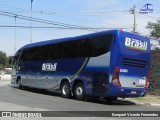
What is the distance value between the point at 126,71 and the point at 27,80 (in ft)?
33.8

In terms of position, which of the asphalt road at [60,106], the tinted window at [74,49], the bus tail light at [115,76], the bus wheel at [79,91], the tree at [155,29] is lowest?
the asphalt road at [60,106]

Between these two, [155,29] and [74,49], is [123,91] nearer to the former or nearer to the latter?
Answer: [74,49]

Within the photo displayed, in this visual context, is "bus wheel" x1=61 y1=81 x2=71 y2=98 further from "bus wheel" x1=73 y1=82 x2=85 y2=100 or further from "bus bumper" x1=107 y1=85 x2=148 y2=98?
"bus bumper" x1=107 y1=85 x2=148 y2=98

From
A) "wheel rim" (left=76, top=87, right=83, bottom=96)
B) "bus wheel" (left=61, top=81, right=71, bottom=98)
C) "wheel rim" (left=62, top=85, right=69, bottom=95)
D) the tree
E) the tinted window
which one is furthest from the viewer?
the tree

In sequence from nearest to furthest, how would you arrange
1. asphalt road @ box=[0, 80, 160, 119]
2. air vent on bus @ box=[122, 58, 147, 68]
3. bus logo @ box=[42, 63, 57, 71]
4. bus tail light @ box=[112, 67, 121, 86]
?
asphalt road @ box=[0, 80, 160, 119]
bus tail light @ box=[112, 67, 121, 86]
air vent on bus @ box=[122, 58, 147, 68]
bus logo @ box=[42, 63, 57, 71]

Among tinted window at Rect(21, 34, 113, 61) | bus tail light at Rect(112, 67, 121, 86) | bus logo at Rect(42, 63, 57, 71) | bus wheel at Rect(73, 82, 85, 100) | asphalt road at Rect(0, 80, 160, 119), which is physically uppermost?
tinted window at Rect(21, 34, 113, 61)

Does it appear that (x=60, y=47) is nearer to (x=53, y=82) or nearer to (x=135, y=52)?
(x=53, y=82)

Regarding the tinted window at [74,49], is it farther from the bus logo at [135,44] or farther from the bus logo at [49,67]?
the bus logo at [135,44]

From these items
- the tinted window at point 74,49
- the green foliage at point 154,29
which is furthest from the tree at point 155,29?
the tinted window at point 74,49

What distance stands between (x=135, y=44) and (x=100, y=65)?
2039 mm

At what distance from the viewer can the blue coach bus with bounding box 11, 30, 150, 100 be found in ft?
62.9

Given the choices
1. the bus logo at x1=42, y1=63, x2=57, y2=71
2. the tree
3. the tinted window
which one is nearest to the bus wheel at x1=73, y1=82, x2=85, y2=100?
the tinted window

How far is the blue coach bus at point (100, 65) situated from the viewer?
1917 cm

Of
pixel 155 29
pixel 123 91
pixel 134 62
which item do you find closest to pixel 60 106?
pixel 123 91
